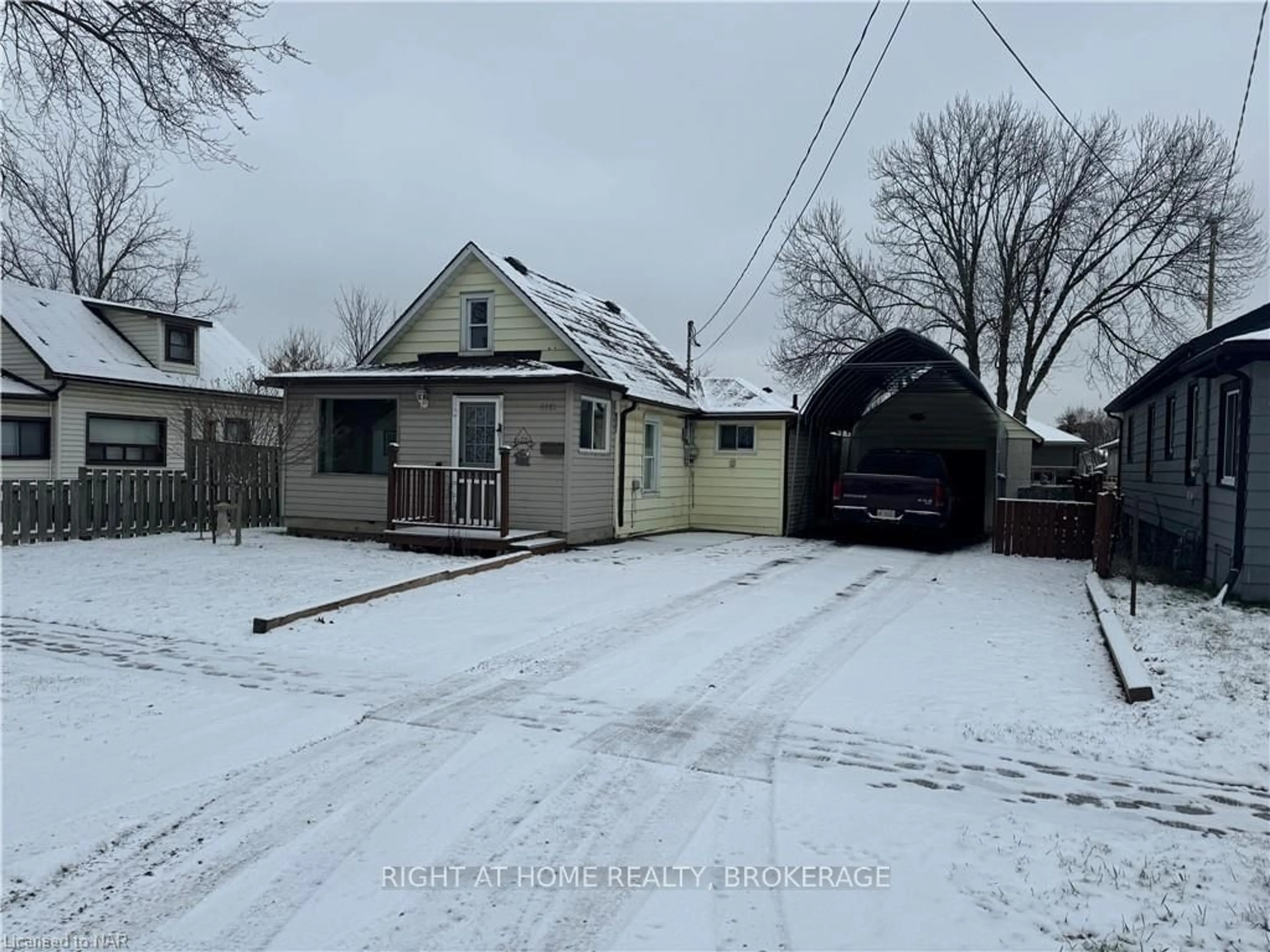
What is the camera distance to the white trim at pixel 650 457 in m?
16.5

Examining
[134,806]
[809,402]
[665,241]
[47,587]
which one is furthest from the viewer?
[665,241]

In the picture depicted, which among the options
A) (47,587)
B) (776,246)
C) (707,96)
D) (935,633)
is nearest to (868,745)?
(935,633)

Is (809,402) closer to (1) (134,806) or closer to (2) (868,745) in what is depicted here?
(2) (868,745)

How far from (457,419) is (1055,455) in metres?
27.2

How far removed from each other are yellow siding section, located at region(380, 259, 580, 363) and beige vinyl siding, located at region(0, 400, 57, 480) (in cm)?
819

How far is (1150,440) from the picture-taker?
1550 centimetres

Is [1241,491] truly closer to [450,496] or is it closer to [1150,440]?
[1150,440]

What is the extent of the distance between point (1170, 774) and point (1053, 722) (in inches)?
33.1

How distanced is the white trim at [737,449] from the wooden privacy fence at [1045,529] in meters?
5.12

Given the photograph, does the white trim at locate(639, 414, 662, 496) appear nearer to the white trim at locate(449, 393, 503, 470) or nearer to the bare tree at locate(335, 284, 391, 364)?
the white trim at locate(449, 393, 503, 470)

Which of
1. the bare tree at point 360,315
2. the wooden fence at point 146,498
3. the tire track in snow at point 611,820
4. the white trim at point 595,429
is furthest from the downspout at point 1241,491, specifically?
the bare tree at point 360,315

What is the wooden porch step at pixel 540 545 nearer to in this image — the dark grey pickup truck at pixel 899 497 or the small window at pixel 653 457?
the small window at pixel 653 457

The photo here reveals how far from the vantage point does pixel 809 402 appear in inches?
716

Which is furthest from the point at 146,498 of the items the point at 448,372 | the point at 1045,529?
the point at 1045,529
